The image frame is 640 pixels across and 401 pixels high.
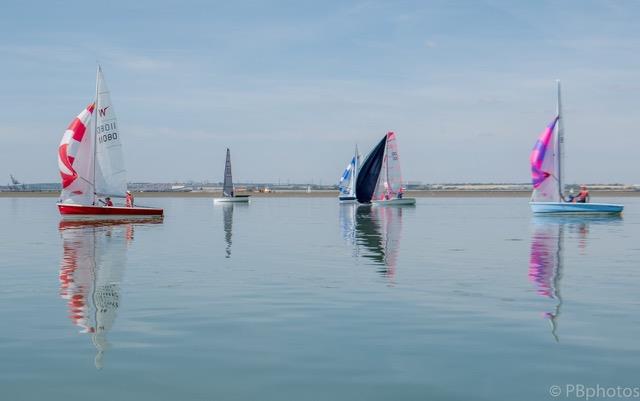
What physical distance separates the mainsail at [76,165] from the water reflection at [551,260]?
1388 inches

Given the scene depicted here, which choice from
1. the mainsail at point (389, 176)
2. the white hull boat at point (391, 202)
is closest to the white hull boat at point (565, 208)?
the white hull boat at point (391, 202)

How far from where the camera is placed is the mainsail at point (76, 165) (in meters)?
60.7

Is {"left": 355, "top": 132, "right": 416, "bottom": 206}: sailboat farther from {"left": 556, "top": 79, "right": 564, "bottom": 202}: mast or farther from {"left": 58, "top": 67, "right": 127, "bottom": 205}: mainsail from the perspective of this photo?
{"left": 58, "top": 67, "right": 127, "bottom": 205}: mainsail

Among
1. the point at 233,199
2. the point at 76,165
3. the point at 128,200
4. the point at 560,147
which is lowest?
the point at 233,199

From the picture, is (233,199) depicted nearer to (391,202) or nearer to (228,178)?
(228,178)

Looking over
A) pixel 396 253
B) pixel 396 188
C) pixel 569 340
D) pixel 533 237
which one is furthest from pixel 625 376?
pixel 396 188

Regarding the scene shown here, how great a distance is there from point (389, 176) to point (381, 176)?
109 centimetres

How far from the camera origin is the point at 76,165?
60.8 m

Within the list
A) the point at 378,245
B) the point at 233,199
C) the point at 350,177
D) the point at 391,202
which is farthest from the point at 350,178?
the point at 378,245

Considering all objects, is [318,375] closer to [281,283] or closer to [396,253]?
[281,283]

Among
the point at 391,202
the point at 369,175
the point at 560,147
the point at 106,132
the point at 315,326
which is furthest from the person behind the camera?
the point at 369,175

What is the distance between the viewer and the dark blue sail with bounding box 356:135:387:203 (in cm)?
9944

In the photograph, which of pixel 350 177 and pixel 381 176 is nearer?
pixel 381 176

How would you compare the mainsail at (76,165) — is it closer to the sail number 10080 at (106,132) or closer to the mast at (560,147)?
the sail number 10080 at (106,132)
